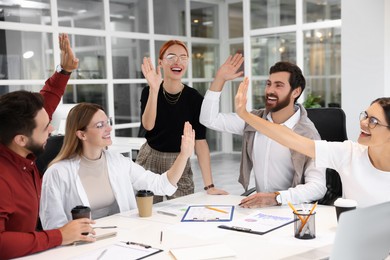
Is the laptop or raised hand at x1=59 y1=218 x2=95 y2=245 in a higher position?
the laptop

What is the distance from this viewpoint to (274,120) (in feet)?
9.91

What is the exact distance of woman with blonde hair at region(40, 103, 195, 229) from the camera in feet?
7.97

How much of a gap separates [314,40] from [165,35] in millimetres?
3139

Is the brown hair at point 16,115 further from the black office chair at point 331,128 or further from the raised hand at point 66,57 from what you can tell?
the black office chair at point 331,128

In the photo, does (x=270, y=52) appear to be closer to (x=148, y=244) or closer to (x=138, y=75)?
(x=138, y=75)

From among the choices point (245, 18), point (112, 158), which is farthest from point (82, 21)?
point (112, 158)

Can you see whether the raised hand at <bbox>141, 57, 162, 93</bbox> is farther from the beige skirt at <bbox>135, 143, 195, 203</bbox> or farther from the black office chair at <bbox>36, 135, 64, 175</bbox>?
the black office chair at <bbox>36, 135, 64, 175</bbox>

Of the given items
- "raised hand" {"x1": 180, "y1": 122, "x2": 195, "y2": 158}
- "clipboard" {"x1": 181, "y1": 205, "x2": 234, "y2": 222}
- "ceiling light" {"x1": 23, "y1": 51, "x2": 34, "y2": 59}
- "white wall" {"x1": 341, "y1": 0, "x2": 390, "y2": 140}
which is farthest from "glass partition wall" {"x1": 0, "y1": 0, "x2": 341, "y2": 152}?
"clipboard" {"x1": 181, "y1": 205, "x2": 234, "y2": 222}

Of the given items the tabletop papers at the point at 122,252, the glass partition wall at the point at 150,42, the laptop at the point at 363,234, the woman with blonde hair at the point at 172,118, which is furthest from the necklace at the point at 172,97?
the glass partition wall at the point at 150,42

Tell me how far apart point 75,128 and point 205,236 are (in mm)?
1031

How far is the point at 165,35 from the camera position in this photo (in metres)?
9.79

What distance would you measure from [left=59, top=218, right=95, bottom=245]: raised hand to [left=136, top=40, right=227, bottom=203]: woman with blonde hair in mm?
1184

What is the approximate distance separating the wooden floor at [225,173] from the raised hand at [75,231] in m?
4.61

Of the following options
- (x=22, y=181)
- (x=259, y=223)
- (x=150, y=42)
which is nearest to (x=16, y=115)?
(x=22, y=181)
